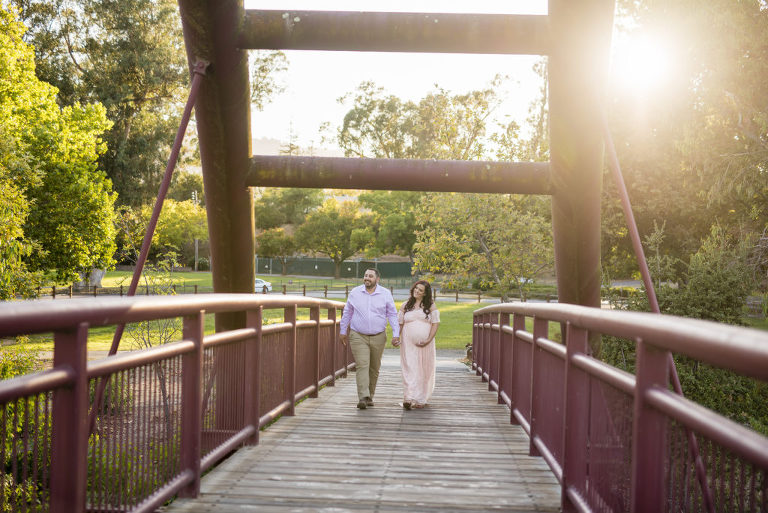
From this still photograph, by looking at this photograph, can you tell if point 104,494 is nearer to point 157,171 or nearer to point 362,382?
point 362,382

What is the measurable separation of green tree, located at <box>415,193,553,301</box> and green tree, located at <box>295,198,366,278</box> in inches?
1672

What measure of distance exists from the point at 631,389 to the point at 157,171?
4319 cm

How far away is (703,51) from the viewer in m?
18.4

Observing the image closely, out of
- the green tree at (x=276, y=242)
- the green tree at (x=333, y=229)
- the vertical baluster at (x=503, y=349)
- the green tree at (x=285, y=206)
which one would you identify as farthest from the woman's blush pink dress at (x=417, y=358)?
the green tree at (x=285, y=206)

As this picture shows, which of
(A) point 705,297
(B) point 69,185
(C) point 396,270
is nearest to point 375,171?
(A) point 705,297

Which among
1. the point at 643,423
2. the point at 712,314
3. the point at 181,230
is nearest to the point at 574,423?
the point at 643,423

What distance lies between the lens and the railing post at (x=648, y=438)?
2.73 m

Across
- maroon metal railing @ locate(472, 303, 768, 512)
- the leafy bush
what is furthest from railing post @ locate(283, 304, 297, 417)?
the leafy bush

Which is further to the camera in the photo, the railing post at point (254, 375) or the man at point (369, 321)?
the man at point (369, 321)

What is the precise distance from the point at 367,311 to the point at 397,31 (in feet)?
12.5

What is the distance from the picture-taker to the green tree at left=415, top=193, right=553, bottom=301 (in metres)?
26.5

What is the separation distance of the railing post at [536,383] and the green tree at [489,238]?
2096cm

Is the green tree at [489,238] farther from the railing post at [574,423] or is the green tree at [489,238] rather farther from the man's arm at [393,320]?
the railing post at [574,423]

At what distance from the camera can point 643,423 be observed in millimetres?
2811
